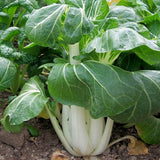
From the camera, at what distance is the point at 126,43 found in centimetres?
98

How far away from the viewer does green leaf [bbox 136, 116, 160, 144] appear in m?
1.39

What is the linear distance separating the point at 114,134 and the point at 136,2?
774 mm

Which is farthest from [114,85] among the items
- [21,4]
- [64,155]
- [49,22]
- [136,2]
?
[21,4]

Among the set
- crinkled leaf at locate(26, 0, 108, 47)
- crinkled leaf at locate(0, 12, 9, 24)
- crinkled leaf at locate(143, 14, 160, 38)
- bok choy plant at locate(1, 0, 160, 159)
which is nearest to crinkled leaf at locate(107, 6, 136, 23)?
bok choy plant at locate(1, 0, 160, 159)

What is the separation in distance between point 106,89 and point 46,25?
360 mm

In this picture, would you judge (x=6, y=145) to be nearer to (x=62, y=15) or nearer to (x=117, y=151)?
(x=117, y=151)

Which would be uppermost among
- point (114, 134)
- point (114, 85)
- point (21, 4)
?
point (21, 4)

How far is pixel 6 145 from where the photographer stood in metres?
1.45

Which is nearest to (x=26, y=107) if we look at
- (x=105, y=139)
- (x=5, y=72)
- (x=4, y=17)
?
(x=5, y=72)

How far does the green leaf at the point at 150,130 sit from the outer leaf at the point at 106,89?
0.77 feet

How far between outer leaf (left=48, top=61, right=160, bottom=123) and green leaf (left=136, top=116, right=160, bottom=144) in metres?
0.24

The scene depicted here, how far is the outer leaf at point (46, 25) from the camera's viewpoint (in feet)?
3.55

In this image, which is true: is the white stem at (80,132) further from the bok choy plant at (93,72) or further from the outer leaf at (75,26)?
the outer leaf at (75,26)

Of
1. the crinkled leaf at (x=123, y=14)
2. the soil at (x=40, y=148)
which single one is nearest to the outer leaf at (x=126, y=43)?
the crinkled leaf at (x=123, y=14)
